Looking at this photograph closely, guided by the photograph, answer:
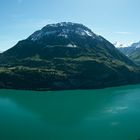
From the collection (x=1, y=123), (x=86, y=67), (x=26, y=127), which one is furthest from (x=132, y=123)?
(x=86, y=67)

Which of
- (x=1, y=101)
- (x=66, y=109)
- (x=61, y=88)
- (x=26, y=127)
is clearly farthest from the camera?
(x=61, y=88)

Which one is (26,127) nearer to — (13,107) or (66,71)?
(13,107)

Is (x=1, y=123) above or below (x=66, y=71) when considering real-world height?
below

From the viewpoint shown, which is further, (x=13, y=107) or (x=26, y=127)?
(x=13, y=107)

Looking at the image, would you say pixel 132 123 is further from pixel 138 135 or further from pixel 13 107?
pixel 13 107

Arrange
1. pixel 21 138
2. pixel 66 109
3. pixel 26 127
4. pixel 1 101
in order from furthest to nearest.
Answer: pixel 1 101, pixel 66 109, pixel 26 127, pixel 21 138

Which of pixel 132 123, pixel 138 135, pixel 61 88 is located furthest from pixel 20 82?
pixel 138 135
